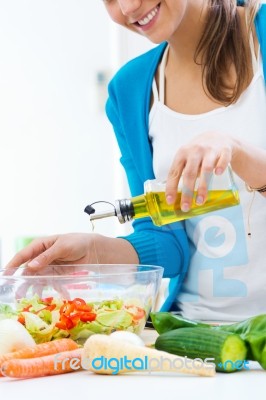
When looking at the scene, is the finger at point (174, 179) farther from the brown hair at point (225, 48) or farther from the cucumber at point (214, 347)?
the brown hair at point (225, 48)

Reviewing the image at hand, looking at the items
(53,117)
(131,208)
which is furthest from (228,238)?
(53,117)

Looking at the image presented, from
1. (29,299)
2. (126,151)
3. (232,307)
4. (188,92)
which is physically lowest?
(232,307)

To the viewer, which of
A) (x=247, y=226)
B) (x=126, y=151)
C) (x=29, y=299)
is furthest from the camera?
(x=126, y=151)

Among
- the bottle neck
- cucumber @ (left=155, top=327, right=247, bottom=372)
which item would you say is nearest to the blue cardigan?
the bottle neck

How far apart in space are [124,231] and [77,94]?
3.03 ft

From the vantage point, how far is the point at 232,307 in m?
1.76

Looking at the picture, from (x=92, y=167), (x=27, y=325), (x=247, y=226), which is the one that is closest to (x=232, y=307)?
(x=247, y=226)

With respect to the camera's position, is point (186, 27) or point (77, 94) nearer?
point (186, 27)

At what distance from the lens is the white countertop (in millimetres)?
936

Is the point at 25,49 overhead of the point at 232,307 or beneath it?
overhead

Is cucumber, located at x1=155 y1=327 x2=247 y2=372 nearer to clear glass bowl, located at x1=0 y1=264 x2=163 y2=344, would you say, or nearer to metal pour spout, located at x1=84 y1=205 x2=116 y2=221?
clear glass bowl, located at x1=0 y1=264 x2=163 y2=344

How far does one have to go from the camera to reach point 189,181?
1204 mm

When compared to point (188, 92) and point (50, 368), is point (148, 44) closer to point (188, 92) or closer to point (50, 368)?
point (188, 92)

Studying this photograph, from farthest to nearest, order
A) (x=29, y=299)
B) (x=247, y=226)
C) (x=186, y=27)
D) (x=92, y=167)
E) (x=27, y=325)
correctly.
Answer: (x=92, y=167), (x=186, y=27), (x=247, y=226), (x=29, y=299), (x=27, y=325)
